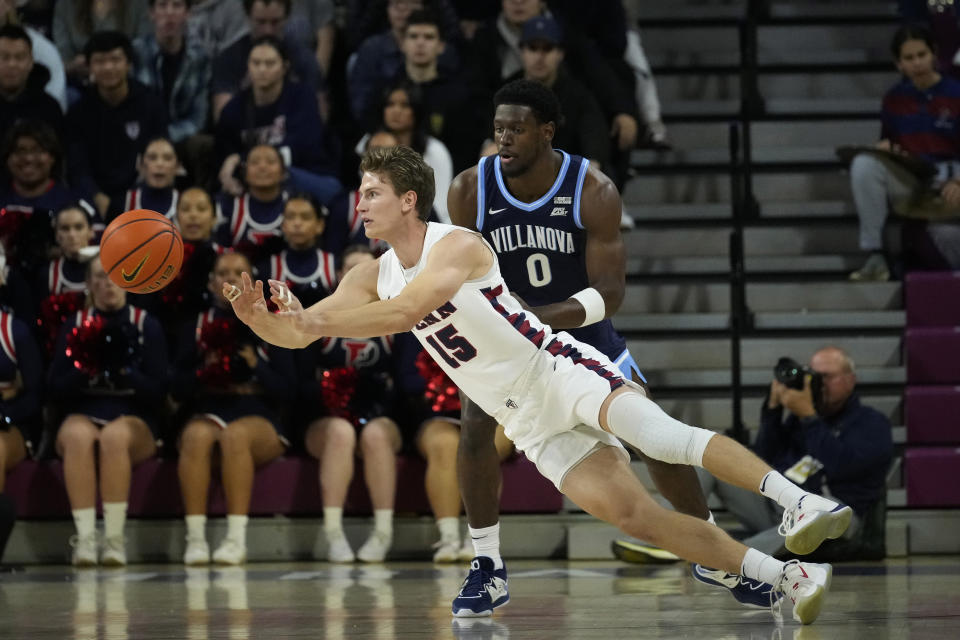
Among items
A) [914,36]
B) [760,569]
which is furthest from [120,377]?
[914,36]

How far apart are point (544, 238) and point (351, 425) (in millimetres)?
2705

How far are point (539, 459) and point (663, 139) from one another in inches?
216

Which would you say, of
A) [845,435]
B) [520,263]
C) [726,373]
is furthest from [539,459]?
[726,373]

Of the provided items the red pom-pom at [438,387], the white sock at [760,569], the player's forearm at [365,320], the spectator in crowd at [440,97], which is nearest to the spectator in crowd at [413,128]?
the spectator in crowd at [440,97]

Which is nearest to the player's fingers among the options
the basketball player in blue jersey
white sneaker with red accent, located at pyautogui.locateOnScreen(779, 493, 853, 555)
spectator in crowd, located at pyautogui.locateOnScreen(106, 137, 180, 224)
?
the basketball player in blue jersey

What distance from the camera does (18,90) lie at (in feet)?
31.3

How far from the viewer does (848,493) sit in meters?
7.68

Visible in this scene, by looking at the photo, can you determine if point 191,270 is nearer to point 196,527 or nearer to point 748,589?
point 196,527

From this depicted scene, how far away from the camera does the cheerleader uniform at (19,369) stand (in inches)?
320

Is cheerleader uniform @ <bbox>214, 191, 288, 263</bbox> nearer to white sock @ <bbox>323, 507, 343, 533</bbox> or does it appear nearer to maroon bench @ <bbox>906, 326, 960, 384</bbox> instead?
white sock @ <bbox>323, 507, 343, 533</bbox>

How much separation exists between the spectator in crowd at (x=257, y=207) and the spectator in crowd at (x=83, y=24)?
215 centimetres

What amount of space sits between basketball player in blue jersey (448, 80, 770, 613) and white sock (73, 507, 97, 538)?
122 inches

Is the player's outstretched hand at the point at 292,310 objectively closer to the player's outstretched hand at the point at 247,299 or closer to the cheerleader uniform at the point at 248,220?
the player's outstretched hand at the point at 247,299

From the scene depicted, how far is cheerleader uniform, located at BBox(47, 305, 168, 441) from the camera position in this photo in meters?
8.16
